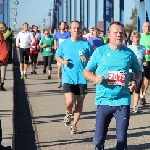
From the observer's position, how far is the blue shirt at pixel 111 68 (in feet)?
20.7

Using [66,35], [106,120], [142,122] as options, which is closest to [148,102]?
[142,122]

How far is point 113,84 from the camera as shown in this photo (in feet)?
20.8

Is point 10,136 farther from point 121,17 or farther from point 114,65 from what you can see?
point 121,17

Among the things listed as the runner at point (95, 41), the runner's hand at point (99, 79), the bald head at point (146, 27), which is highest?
the bald head at point (146, 27)

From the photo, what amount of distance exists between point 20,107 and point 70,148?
14.4ft

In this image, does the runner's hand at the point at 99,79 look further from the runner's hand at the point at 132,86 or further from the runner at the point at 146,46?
the runner at the point at 146,46

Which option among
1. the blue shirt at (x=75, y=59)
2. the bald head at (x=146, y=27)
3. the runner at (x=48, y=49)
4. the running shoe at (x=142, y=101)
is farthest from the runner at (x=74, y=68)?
the runner at (x=48, y=49)

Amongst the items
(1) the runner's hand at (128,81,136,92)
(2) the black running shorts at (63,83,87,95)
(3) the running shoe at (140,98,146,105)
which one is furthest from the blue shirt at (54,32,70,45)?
(1) the runner's hand at (128,81,136,92)

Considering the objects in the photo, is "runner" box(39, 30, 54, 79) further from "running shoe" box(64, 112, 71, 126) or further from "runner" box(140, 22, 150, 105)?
"running shoe" box(64, 112, 71, 126)

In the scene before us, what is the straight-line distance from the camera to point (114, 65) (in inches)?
248

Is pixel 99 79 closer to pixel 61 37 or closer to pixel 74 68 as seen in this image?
pixel 74 68

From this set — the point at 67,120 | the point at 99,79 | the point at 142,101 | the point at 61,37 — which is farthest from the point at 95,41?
the point at 99,79

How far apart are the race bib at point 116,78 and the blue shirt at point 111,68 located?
0.04 meters

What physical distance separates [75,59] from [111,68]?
2.60 meters
